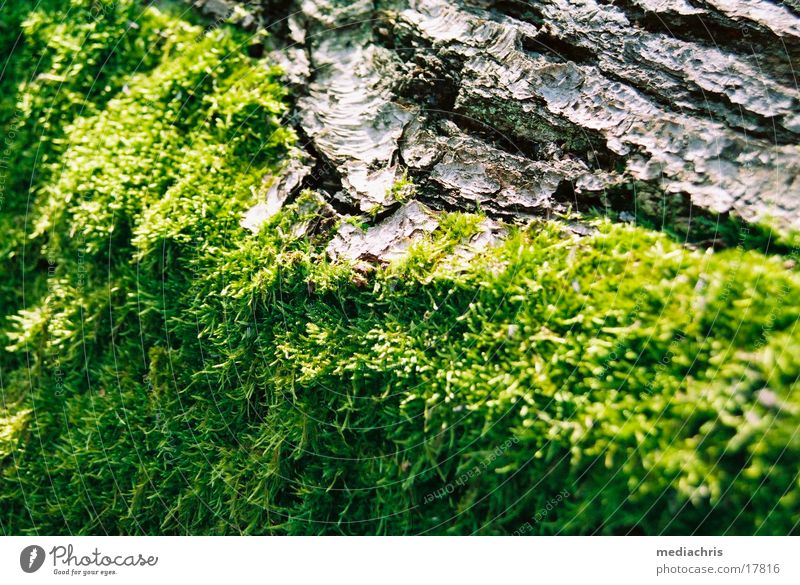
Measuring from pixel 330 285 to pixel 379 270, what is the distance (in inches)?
9.1

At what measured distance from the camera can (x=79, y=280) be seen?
301 cm

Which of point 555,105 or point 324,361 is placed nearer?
point 324,361

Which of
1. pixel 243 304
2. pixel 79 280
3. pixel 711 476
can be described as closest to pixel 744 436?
pixel 711 476

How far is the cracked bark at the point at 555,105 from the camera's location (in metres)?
2.19

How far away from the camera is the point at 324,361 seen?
2312 millimetres

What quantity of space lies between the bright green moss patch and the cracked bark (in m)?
0.23
